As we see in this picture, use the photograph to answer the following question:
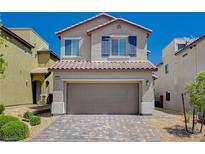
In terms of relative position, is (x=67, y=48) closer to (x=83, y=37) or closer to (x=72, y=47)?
(x=72, y=47)

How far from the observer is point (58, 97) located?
17156 millimetres

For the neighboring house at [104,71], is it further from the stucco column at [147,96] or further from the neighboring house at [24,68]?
the neighboring house at [24,68]

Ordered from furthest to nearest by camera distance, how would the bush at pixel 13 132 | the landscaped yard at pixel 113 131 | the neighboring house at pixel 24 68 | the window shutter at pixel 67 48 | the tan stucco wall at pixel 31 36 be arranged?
the tan stucco wall at pixel 31 36, the neighboring house at pixel 24 68, the window shutter at pixel 67 48, the landscaped yard at pixel 113 131, the bush at pixel 13 132

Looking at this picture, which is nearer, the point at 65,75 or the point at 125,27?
the point at 65,75

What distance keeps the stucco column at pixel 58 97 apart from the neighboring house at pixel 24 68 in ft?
18.0

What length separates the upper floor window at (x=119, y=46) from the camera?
19.1 meters

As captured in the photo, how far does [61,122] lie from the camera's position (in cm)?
1400

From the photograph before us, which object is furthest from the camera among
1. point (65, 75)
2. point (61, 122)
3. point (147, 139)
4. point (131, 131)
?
point (65, 75)

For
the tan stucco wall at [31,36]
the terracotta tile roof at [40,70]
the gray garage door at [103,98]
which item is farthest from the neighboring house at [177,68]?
the tan stucco wall at [31,36]

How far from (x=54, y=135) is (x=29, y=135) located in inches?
47.8

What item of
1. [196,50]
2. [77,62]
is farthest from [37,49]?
[196,50]

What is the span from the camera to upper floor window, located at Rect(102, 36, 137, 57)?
19.1 meters

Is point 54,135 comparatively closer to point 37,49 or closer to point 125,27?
point 125,27

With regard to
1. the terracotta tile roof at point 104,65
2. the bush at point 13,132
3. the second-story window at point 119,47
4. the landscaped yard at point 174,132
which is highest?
the second-story window at point 119,47
